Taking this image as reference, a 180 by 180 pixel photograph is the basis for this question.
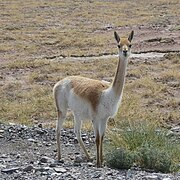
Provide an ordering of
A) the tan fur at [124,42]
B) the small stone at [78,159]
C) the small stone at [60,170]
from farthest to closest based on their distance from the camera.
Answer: the small stone at [78,159] < the tan fur at [124,42] < the small stone at [60,170]

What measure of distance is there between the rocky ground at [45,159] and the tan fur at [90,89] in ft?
3.28

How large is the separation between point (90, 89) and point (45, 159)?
1303 mm

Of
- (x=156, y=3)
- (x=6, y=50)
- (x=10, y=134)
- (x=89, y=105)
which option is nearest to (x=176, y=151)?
(x=89, y=105)

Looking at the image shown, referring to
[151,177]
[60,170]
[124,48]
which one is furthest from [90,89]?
[151,177]

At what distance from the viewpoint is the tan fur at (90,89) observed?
27.7ft

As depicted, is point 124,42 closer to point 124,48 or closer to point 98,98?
point 124,48

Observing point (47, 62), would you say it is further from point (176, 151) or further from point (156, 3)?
point (156, 3)

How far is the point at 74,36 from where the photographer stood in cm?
2952

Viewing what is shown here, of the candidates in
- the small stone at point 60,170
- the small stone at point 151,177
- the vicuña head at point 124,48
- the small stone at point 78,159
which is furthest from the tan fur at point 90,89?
the small stone at point 151,177

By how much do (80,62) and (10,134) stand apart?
1139 centimetres

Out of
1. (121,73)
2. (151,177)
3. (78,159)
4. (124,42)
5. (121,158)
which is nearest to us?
(151,177)

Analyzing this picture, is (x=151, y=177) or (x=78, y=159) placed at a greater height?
(x=151, y=177)

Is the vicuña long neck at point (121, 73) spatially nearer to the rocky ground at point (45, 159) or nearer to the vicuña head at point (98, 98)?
the vicuña head at point (98, 98)

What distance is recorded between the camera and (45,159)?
338 inches
